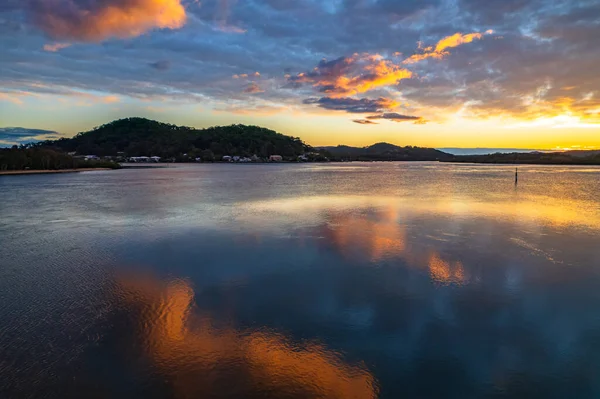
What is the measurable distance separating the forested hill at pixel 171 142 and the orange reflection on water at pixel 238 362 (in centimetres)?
14951

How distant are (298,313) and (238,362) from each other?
1.70 meters

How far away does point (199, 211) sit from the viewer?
701 inches

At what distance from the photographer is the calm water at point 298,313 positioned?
4.40 m

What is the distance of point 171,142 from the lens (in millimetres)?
154500

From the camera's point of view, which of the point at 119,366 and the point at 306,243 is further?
the point at 306,243

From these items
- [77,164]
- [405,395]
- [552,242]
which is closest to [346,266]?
[405,395]

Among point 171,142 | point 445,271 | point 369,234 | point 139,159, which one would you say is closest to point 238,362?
point 445,271

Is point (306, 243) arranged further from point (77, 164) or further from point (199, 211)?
point (77, 164)

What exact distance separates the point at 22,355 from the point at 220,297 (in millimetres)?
3008

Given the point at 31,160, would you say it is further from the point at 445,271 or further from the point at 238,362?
the point at 238,362

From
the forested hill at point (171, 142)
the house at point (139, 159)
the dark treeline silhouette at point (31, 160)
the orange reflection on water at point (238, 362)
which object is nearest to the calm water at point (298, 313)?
the orange reflection on water at point (238, 362)

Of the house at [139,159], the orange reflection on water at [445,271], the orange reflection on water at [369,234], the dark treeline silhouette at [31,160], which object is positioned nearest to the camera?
the orange reflection on water at [445,271]

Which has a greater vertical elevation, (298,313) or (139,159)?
(139,159)

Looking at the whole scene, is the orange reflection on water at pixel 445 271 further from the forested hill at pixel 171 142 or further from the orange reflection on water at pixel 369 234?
the forested hill at pixel 171 142
